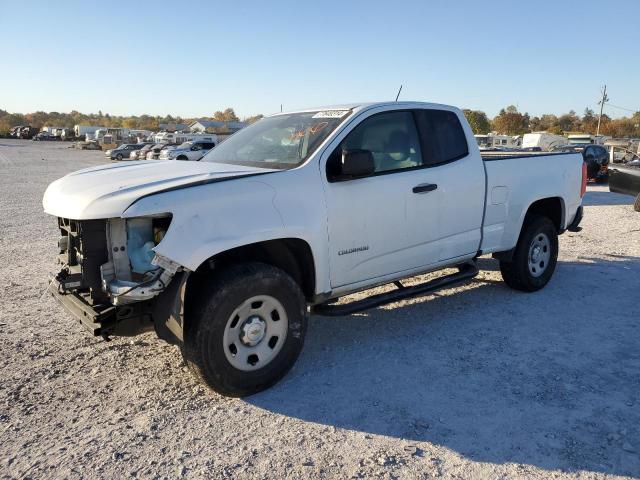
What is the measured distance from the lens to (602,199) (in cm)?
1491

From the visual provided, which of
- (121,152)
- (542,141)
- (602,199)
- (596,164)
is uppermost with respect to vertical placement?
(542,141)

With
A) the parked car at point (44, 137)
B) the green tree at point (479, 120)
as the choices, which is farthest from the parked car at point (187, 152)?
the parked car at point (44, 137)

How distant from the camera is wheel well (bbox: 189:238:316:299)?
3.75m

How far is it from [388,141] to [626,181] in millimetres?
9845

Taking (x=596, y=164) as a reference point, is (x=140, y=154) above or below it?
above

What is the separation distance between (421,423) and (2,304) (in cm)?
447

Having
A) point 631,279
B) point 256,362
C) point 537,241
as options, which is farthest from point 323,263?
point 631,279

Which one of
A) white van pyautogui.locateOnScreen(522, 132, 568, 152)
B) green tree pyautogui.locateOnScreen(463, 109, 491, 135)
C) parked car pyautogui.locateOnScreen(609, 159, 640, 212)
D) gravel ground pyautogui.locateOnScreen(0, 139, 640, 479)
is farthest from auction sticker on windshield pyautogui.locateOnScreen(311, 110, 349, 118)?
green tree pyautogui.locateOnScreen(463, 109, 491, 135)

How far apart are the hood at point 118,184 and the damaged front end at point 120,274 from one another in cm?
13

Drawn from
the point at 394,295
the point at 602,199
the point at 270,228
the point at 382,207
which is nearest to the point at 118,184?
the point at 270,228

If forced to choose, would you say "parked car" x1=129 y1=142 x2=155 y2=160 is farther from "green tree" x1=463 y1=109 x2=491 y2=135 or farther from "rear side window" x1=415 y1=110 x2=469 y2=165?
"green tree" x1=463 y1=109 x2=491 y2=135

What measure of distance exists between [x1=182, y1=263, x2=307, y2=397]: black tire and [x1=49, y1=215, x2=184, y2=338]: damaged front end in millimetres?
273

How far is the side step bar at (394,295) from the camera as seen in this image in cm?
421

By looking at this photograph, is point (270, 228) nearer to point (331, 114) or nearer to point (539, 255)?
point (331, 114)
